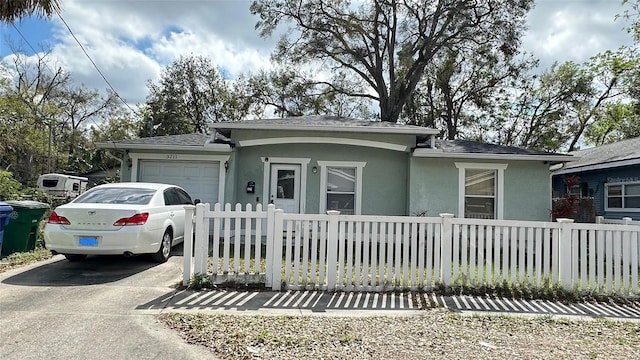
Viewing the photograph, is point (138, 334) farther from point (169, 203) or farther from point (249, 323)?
point (169, 203)

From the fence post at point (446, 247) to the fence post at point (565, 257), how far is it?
164cm

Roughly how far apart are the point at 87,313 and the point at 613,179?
17012 millimetres

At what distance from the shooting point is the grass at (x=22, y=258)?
6795mm

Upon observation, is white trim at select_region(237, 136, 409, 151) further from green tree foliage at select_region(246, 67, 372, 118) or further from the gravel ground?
green tree foliage at select_region(246, 67, 372, 118)

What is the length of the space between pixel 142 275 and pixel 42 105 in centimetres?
3541

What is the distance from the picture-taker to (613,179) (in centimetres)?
1448

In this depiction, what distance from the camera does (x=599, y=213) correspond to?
14.9m

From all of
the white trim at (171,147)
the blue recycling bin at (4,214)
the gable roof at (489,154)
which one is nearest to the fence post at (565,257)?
the gable roof at (489,154)

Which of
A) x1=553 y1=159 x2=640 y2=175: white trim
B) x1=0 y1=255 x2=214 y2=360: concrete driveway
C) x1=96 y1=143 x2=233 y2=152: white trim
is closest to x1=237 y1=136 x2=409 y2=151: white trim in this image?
x1=96 y1=143 x2=233 y2=152: white trim

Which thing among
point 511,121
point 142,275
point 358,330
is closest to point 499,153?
point 358,330

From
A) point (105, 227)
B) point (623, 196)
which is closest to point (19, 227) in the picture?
point (105, 227)

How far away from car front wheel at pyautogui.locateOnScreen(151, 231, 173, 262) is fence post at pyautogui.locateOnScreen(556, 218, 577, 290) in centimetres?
668

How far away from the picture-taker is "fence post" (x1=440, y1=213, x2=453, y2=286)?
5.79 meters

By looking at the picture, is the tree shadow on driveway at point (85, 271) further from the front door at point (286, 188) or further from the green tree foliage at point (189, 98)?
the green tree foliage at point (189, 98)
